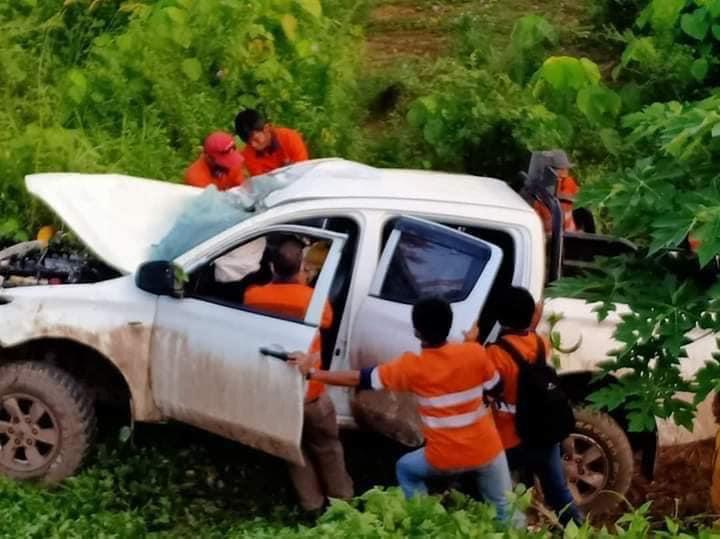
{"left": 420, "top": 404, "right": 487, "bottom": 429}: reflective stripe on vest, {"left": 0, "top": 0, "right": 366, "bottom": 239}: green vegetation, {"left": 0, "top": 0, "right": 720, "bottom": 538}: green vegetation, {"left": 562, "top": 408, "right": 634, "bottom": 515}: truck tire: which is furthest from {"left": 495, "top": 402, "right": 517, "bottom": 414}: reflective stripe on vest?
{"left": 0, "top": 0, "right": 366, "bottom": 239}: green vegetation

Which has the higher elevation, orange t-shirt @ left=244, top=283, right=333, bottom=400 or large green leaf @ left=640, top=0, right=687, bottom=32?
large green leaf @ left=640, top=0, right=687, bottom=32

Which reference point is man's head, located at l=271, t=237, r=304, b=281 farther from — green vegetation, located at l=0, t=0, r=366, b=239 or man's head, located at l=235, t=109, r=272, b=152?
green vegetation, located at l=0, t=0, r=366, b=239

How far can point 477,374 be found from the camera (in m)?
6.62

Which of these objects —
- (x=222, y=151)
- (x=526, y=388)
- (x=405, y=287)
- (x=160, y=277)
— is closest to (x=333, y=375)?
(x=405, y=287)

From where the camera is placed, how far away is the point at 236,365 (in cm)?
731

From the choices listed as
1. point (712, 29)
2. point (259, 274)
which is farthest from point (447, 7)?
point (259, 274)

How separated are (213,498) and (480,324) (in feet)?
5.79

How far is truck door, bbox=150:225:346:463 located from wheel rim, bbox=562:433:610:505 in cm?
154

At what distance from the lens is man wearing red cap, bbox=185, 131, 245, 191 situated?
926 cm

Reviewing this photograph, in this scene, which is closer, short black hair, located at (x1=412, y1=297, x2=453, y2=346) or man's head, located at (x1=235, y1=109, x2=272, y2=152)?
short black hair, located at (x1=412, y1=297, x2=453, y2=346)

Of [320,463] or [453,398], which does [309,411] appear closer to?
[320,463]

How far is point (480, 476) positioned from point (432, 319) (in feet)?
2.88

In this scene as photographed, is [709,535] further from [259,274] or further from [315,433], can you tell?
[259,274]

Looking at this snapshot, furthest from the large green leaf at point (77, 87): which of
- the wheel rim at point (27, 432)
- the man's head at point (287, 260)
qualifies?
the man's head at point (287, 260)
